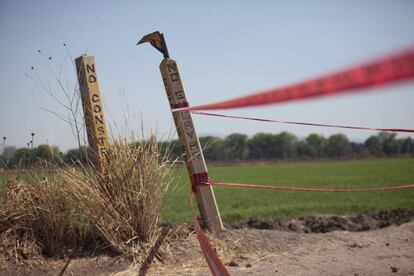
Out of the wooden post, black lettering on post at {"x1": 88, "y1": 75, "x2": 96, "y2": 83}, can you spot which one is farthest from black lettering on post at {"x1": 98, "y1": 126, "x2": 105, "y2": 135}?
the wooden post

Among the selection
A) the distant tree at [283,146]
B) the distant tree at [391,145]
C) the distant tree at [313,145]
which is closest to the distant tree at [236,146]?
the distant tree at [283,146]

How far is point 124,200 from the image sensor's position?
417 centimetres

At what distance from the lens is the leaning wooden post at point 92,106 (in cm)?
453

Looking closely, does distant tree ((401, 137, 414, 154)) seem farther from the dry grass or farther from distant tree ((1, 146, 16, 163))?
distant tree ((1, 146, 16, 163))

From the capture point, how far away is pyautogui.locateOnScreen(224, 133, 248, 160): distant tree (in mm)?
104375

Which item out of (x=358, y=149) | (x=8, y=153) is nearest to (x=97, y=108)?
(x=8, y=153)

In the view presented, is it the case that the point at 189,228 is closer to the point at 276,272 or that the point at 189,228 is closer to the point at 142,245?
the point at 142,245

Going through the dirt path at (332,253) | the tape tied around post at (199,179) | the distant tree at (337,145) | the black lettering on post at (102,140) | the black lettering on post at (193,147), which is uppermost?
the black lettering on post at (102,140)

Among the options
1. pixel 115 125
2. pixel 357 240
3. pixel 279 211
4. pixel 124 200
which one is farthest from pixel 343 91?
pixel 279 211

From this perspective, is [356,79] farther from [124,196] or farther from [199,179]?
[199,179]

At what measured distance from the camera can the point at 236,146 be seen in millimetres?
110500

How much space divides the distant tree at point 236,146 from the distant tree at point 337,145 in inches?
928

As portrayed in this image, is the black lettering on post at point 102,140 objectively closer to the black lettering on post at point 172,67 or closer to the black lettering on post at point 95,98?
the black lettering on post at point 95,98

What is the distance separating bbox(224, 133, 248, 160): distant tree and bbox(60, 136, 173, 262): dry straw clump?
9703 centimetres
